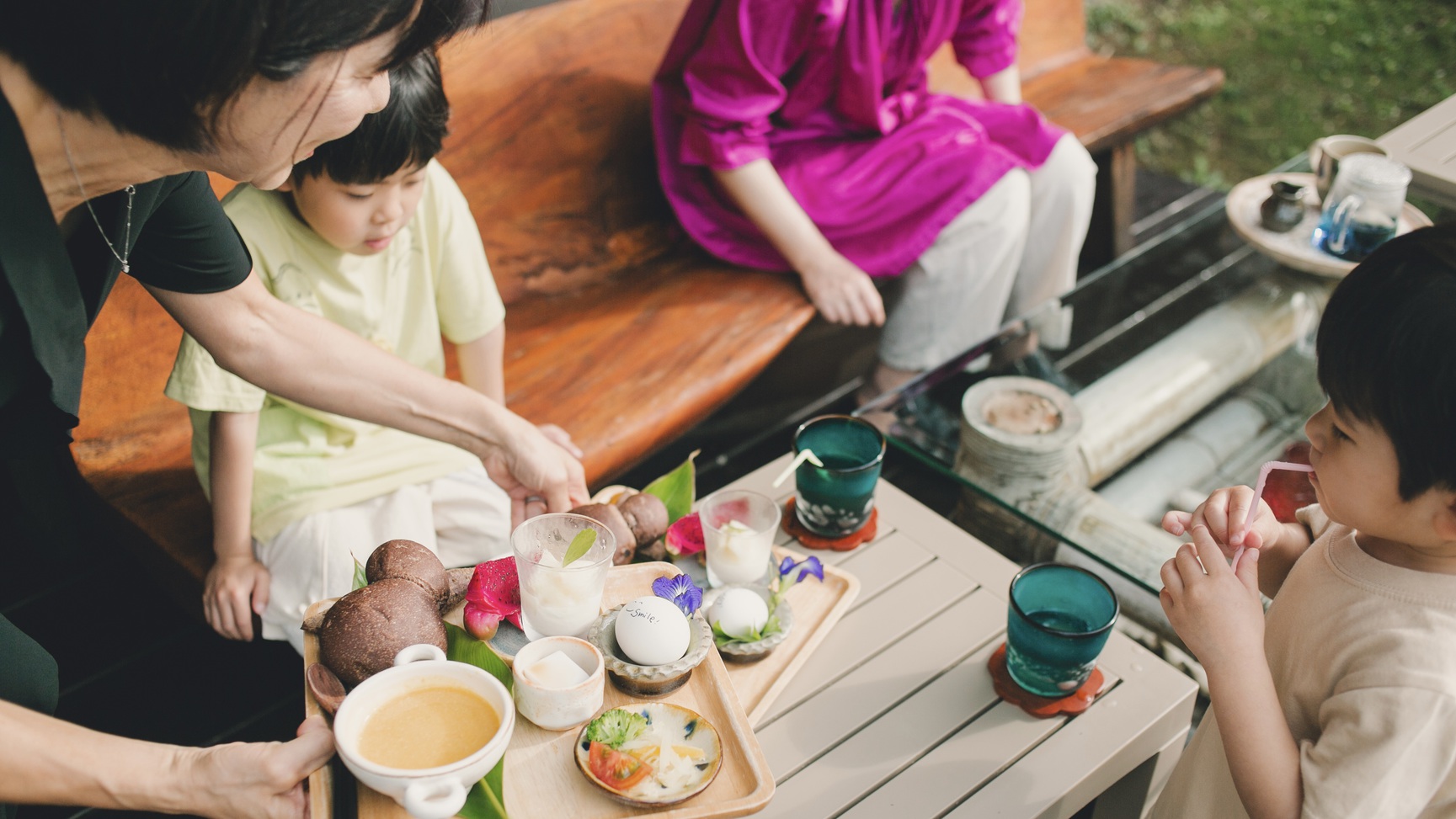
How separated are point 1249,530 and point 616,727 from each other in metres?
0.71

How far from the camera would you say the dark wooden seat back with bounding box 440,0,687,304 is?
95.9 inches

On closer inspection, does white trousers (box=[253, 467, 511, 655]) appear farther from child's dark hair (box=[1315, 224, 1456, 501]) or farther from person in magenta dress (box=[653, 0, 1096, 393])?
child's dark hair (box=[1315, 224, 1456, 501])

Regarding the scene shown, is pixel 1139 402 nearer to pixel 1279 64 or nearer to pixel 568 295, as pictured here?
pixel 568 295

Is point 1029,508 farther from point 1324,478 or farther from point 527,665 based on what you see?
point 527,665

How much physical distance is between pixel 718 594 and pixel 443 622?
0.36 metres

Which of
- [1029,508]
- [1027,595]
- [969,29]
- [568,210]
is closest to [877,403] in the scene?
[1029,508]

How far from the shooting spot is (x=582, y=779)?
43.4 inches

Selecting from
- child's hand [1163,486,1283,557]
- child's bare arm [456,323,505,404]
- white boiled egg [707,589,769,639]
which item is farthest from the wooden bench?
child's hand [1163,486,1283,557]

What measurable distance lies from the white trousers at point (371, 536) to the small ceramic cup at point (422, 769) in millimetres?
558

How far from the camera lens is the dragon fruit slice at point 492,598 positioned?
1257 mm

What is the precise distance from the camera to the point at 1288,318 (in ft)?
7.98

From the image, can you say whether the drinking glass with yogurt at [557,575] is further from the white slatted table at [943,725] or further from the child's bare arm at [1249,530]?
the child's bare arm at [1249,530]

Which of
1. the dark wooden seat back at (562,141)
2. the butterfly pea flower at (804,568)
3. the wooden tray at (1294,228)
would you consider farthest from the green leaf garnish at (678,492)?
the wooden tray at (1294,228)

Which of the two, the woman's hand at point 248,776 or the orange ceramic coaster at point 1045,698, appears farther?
the orange ceramic coaster at point 1045,698
